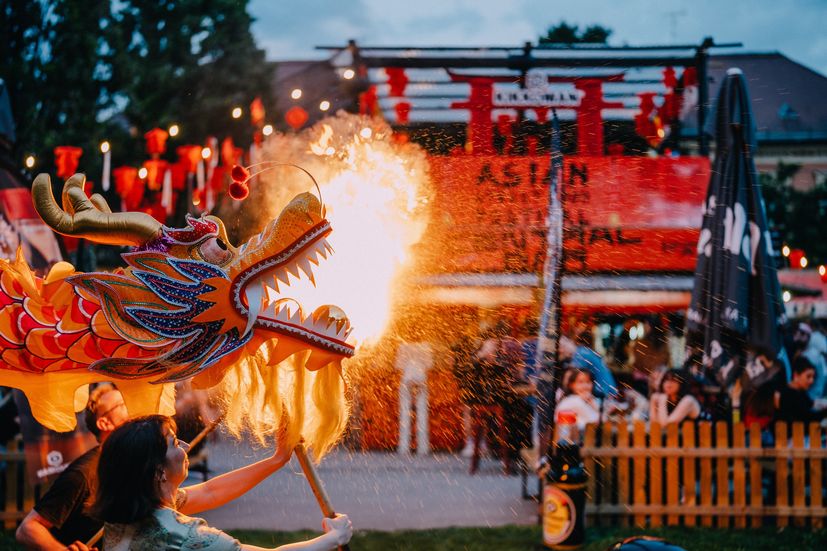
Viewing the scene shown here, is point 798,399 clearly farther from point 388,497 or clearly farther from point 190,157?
point 190,157

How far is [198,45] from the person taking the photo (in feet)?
72.6

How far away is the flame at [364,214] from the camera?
14.0 feet

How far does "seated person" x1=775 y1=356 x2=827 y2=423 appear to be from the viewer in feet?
23.3

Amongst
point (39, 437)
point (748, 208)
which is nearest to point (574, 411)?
point (748, 208)

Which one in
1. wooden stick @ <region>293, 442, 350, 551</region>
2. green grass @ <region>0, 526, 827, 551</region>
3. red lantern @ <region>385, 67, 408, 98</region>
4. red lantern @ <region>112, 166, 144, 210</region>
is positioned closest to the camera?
wooden stick @ <region>293, 442, 350, 551</region>

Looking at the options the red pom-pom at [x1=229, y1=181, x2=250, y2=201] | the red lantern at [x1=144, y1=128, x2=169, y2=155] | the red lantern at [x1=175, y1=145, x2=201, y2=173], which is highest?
the red lantern at [x1=144, y1=128, x2=169, y2=155]

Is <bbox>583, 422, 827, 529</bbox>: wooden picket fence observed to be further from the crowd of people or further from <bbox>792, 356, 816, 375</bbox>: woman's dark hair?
<bbox>792, 356, 816, 375</bbox>: woman's dark hair

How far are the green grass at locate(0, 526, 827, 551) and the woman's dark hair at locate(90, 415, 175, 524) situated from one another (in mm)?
3753

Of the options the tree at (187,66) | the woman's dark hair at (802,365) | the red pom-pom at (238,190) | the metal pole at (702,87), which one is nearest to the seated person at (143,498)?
the red pom-pom at (238,190)

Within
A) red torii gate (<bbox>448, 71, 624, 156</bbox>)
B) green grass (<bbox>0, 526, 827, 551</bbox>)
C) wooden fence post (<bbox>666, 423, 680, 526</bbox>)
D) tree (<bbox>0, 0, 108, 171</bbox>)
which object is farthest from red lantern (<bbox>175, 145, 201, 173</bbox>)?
wooden fence post (<bbox>666, 423, 680, 526</bbox>)

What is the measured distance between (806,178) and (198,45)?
25.6 meters

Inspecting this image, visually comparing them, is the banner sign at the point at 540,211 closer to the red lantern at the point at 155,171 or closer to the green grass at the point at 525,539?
the green grass at the point at 525,539

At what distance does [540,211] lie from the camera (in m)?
8.06

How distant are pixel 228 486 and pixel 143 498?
71 cm
